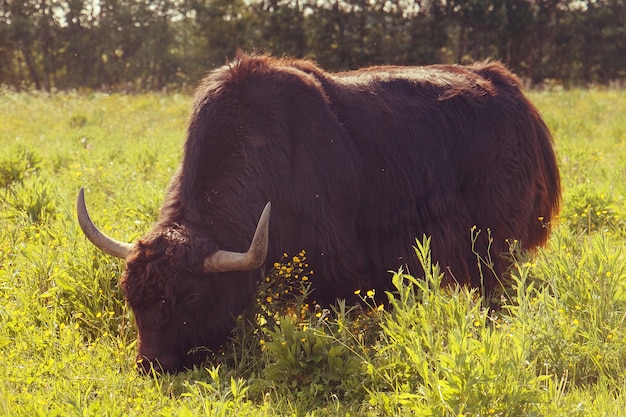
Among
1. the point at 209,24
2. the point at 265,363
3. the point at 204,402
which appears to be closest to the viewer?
the point at 204,402

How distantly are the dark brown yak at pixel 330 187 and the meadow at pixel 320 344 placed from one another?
0.84 ft

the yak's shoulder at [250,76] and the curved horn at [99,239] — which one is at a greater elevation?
the yak's shoulder at [250,76]

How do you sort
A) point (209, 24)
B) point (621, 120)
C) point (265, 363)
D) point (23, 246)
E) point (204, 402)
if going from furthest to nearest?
point (209, 24)
point (621, 120)
point (23, 246)
point (265, 363)
point (204, 402)

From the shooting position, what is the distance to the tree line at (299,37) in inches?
1230

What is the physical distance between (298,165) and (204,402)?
1.88 meters

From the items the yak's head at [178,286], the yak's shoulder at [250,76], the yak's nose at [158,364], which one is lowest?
the yak's nose at [158,364]

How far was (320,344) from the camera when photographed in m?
3.55

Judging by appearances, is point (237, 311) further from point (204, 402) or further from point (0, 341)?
point (0, 341)

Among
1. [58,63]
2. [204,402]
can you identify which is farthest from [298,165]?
[58,63]

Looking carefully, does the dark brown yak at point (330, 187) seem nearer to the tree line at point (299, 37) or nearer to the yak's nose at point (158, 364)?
the yak's nose at point (158, 364)

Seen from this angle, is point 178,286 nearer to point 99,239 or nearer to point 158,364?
point 158,364

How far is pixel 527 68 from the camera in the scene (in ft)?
110

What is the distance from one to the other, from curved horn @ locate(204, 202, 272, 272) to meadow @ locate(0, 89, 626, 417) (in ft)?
1.29

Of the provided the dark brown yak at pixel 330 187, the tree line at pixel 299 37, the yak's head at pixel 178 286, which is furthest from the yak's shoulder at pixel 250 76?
the tree line at pixel 299 37
